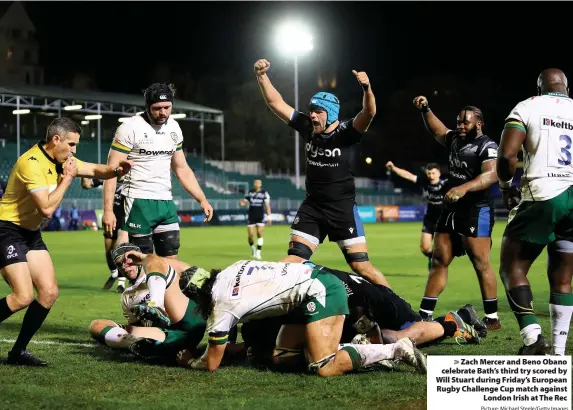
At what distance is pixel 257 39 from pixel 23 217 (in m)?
72.0

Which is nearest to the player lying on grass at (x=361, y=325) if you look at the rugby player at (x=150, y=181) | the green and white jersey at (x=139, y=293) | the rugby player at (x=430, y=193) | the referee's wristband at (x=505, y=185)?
the green and white jersey at (x=139, y=293)

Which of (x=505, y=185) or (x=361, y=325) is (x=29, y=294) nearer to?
(x=361, y=325)

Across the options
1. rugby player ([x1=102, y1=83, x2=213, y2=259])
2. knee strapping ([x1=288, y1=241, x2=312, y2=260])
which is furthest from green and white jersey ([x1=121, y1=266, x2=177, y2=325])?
rugby player ([x1=102, y1=83, x2=213, y2=259])

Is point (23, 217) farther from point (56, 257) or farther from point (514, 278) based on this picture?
point (56, 257)

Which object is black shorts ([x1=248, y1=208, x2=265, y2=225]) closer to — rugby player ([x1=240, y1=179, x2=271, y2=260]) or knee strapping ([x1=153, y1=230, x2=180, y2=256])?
rugby player ([x1=240, y1=179, x2=271, y2=260])

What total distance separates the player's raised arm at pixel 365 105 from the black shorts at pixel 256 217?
16.5 metres

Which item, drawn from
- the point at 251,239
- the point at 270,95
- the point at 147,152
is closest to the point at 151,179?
the point at 147,152

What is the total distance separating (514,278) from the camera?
23.8ft

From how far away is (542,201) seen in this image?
7098 millimetres

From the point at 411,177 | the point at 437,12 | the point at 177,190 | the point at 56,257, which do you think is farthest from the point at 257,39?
the point at 411,177

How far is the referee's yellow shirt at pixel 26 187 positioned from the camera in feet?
24.8

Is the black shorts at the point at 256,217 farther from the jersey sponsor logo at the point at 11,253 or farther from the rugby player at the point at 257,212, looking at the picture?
the jersey sponsor logo at the point at 11,253

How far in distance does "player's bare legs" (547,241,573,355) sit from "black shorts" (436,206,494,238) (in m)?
2.67

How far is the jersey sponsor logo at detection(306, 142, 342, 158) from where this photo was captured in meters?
9.32
